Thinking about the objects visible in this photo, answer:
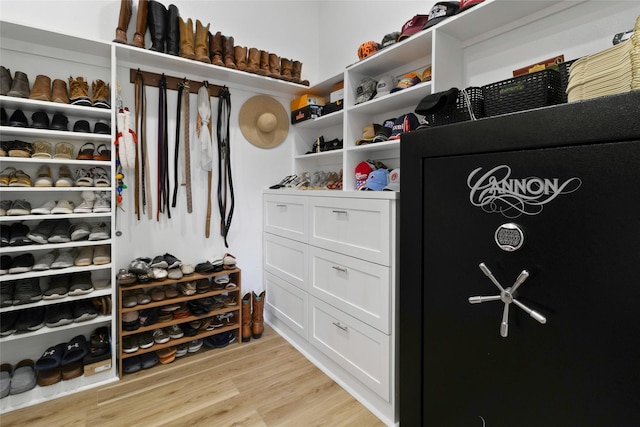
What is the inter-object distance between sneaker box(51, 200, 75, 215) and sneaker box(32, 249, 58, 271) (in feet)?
0.92

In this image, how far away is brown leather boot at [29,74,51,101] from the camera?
1696 mm

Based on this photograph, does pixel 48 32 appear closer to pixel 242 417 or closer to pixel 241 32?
pixel 241 32

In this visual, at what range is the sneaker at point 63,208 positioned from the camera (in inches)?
68.8

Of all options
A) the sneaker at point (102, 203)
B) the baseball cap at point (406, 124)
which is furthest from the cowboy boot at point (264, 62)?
the sneaker at point (102, 203)

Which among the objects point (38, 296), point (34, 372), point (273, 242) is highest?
point (273, 242)

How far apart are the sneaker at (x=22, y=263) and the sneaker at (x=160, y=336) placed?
0.80m

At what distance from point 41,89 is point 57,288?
44.1 inches

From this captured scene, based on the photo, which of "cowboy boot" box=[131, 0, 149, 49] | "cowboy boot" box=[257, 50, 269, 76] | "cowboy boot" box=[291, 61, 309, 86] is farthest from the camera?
"cowboy boot" box=[291, 61, 309, 86]

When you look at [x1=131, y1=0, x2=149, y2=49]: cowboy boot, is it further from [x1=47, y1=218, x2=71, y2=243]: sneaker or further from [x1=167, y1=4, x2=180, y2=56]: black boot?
[x1=47, y1=218, x2=71, y2=243]: sneaker

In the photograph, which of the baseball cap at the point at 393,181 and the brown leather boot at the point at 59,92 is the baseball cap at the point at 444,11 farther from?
the brown leather boot at the point at 59,92

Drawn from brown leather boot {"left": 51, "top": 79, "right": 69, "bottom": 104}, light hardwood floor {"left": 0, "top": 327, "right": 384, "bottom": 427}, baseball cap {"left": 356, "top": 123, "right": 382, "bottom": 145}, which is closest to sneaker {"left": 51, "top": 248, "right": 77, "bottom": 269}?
light hardwood floor {"left": 0, "top": 327, "right": 384, "bottom": 427}

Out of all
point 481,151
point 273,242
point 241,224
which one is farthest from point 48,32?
point 481,151

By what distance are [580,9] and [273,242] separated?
7.37 ft

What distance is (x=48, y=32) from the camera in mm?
1692
